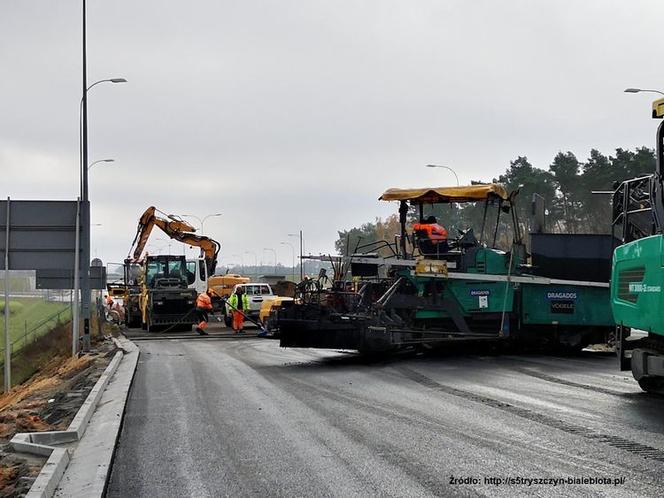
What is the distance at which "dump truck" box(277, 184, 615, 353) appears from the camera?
16766 millimetres

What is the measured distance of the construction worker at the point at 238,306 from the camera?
29.0 meters

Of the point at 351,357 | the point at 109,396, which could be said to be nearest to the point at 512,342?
the point at 351,357

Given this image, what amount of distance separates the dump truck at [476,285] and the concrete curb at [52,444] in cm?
651

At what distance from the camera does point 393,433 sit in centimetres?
865

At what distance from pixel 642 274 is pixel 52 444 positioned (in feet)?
23.5

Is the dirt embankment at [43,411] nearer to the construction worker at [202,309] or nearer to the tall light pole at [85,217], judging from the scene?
the tall light pole at [85,217]

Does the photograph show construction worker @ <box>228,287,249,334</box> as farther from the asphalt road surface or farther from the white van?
the asphalt road surface

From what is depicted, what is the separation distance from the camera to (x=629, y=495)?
6.14 m

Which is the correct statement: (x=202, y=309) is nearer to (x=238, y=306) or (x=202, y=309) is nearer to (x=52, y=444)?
(x=238, y=306)

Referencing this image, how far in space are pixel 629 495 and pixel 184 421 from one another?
17.4 feet

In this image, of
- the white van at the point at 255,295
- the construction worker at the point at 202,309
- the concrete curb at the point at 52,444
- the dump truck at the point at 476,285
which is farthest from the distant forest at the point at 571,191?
the concrete curb at the point at 52,444

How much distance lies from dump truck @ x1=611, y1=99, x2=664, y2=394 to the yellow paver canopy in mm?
4717

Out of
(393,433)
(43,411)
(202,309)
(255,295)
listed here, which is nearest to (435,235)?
(43,411)

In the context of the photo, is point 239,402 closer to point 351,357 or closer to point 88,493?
point 88,493
